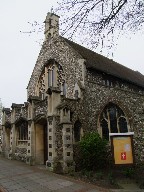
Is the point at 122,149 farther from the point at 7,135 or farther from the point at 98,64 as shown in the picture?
the point at 7,135

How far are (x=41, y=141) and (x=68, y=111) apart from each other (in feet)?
12.0

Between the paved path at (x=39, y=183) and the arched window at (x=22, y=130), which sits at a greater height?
the arched window at (x=22, y=130)

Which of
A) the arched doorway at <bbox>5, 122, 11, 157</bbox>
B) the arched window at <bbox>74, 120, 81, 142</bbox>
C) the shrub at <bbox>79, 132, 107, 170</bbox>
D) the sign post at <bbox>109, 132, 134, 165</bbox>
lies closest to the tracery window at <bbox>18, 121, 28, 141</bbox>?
the arched doorway at <bbox>5, 122, 11, 157</bbox>

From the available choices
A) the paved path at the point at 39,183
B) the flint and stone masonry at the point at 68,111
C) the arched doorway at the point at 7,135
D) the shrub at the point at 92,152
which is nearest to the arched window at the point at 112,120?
the flint and stone masonry at the point at 68,111

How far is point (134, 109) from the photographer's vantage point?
16719mm

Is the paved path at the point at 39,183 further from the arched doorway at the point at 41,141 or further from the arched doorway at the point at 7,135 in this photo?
the arched doorway at the point at 7,135

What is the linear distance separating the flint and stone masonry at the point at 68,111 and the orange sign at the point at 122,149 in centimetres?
290

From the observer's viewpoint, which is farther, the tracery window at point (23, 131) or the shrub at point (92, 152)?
the tracery window at point (23, 131)

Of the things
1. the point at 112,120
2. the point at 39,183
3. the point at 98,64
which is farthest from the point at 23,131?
the point at 39,183

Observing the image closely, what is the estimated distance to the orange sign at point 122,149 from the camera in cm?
Answer: 1008

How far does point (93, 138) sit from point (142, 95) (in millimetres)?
9325

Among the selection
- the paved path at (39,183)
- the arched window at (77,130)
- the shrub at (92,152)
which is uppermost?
the arched window at (77,130)

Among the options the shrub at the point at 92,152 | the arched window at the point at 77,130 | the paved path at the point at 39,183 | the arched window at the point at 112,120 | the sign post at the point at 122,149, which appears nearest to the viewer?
the paved path at the point at 39,183

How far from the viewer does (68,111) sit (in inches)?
505
